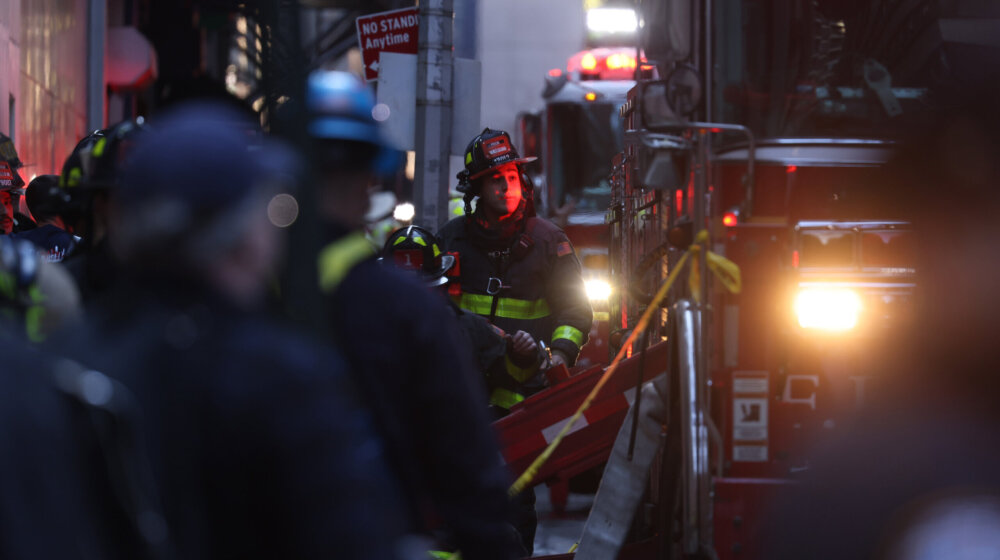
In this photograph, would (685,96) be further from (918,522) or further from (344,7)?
(344,7)

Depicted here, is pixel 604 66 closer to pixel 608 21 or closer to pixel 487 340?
pixel 608 21

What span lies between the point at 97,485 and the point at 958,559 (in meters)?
3.04

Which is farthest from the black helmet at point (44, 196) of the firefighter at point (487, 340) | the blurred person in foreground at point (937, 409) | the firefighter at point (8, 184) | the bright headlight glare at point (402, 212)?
the bright headlight glare at point (402, 212)

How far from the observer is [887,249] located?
4.62 meters

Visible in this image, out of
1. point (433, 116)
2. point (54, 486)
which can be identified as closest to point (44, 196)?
point (433, 116)

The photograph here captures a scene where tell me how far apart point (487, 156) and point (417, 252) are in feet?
2.83

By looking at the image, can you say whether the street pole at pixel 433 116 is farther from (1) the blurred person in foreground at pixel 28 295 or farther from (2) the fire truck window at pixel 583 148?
(1) the blurred person in foreground at pixel 28 295

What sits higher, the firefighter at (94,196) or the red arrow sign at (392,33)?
the red arrow sign at (392,33)

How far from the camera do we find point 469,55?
10.3 meters

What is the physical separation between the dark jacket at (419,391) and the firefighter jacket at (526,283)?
3.82 meters

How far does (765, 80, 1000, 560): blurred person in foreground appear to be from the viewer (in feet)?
13.3

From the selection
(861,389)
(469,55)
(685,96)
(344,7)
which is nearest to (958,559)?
(861,389)

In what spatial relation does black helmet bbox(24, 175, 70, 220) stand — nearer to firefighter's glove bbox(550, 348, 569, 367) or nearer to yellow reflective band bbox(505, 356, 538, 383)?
yellow reflective band bbox(505, 356, 538, 383)

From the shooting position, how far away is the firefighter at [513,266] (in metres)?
6.63
